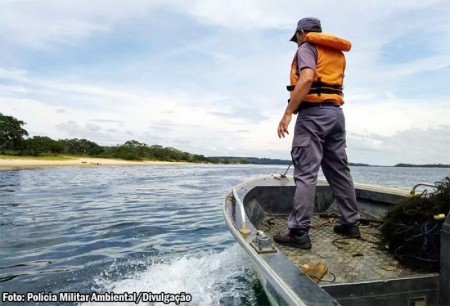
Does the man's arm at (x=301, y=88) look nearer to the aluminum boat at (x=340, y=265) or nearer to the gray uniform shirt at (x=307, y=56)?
the gray uniform shirt at (x=307, y=56)

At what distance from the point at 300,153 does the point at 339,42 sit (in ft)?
3.54

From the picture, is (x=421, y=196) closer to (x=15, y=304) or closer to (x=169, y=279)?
(x=169, y=279)

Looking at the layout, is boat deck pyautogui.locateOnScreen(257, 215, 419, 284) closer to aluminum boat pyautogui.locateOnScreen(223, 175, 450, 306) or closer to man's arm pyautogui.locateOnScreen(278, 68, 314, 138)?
aluminum boat pyautogui.locateOnScreen(223, 175, 450, 306)

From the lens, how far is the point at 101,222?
8.73m

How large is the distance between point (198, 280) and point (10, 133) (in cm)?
5848

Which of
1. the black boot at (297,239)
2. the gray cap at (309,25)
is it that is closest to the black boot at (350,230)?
the black boot at (297,239)

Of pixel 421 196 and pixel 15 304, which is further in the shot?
pixel 15 304

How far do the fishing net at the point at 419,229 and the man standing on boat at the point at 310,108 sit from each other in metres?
0.76

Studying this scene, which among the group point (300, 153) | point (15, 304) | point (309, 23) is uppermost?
point (309, 23)

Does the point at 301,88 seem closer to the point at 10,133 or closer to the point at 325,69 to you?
the point at 325,69

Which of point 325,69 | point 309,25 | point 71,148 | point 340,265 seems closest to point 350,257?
point 340,265

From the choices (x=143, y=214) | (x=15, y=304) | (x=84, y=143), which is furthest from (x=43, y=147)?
(x=15, y=304)

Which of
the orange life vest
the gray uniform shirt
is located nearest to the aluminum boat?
the orange life vest

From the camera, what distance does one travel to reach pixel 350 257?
11.1 feet
